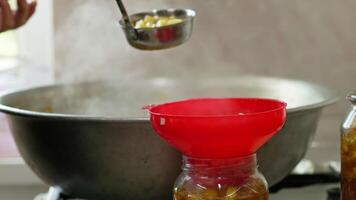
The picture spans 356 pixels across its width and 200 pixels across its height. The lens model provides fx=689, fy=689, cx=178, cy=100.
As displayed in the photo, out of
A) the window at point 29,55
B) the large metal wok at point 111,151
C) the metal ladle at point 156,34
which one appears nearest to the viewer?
the large metal wok at point 111,151

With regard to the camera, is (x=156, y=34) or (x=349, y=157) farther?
(x=156, y=34)

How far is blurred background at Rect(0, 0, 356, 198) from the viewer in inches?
43.7

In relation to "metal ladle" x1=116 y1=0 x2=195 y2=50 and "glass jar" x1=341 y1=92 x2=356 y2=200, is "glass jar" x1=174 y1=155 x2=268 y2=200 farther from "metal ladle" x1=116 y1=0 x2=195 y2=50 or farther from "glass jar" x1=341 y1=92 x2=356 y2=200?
"metal ladle" x1=116 y1=0 x2=195 y2=50

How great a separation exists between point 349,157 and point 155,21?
0.31 m

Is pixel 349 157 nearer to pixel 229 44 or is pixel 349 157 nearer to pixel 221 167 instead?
pixel 221 167

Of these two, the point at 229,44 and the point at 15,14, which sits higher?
the point at 15,14

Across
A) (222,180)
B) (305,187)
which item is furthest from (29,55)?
(222,180)

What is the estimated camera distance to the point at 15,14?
851 mm

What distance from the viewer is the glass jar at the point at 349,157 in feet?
2.24

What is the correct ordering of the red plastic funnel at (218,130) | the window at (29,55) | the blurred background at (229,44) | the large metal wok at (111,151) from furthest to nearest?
the window at (29,55)
the blurred background at (229,44)
the large metal wok at (111,151)
the red plastic funnel at (218,130)

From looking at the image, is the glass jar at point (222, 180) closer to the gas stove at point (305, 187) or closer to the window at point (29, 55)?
the gas stove at point (305, 187)

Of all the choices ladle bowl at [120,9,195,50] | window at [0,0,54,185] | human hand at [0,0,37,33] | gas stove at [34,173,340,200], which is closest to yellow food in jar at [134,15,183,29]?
ladle bowl at [120,9,195,50]

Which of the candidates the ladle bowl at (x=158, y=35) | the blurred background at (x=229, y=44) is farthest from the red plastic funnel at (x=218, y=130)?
the blurred background at (x=229, y=44)

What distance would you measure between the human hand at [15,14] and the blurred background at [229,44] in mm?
251
